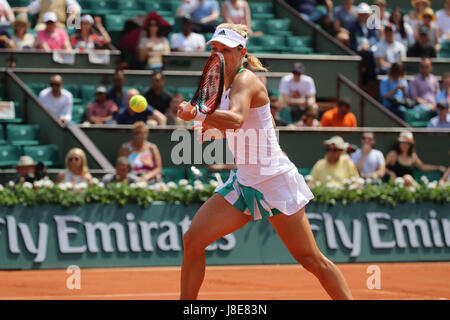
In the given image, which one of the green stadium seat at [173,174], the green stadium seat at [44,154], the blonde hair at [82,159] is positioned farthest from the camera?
the green stadium seat at [173,174]

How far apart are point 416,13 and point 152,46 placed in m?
5.66

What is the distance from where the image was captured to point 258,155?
5.19 metres

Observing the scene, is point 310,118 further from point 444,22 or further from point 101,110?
point 444,22

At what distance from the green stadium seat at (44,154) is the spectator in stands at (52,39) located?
7.67 ft

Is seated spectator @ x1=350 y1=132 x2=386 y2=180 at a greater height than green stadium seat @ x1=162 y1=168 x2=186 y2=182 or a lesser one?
greater

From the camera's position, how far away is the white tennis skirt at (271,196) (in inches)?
201

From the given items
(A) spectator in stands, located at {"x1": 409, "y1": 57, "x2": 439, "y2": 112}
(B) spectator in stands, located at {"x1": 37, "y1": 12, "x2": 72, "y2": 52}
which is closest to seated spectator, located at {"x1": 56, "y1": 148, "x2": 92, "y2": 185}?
(B) spectator in stands, located at {"x1": 37, "y1": 12, "x2": 72, "y2": 52}

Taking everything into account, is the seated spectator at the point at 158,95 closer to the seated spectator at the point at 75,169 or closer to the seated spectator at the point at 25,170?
the seated spectator at the point at 75,169

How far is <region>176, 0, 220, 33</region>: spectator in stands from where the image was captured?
47.1 ft

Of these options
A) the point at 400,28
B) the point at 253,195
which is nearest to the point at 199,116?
the point at 253,195

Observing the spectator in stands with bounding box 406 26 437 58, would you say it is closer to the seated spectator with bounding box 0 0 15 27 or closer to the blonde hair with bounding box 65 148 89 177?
the seated spectator with bounding box 0 0 15 27

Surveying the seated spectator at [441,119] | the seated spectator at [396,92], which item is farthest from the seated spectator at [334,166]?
the seated spectator at [396,92]

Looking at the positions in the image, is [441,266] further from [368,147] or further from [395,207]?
[368,147]

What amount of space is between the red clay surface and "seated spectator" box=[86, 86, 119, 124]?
2807 millimetres
